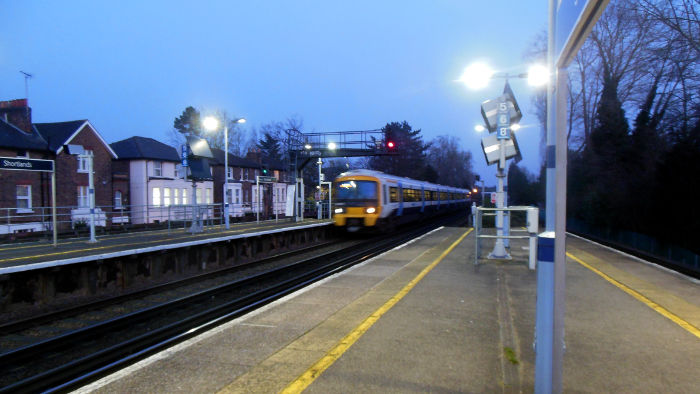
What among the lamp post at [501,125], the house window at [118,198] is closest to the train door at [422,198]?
the lamp post at [501,125]

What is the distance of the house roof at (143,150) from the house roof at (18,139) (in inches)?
275

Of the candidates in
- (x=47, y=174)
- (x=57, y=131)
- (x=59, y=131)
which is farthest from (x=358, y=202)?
(x=57, y=131)

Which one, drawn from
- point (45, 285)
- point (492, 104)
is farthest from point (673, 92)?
point (45, 285)

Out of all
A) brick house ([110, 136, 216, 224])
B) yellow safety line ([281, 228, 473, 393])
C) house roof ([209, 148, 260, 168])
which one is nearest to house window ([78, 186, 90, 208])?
brick house ([110, 136, 216, 224])

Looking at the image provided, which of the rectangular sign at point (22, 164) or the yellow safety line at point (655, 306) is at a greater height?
the rectangular sign at point (22, 164)

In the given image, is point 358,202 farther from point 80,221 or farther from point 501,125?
point 80,221

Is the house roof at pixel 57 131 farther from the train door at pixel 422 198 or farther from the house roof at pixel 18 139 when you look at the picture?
the train door at pixel 422 198

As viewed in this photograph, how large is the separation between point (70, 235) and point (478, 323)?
19.1 metres

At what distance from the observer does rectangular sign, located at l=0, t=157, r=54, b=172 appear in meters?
11.0

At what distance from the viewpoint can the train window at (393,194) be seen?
66.9ft

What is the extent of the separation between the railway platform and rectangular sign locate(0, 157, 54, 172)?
356 inches

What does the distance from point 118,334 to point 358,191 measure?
13189 millimetres

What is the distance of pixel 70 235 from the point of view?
61.4 feet

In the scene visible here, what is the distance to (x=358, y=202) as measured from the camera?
1917 centimetres
